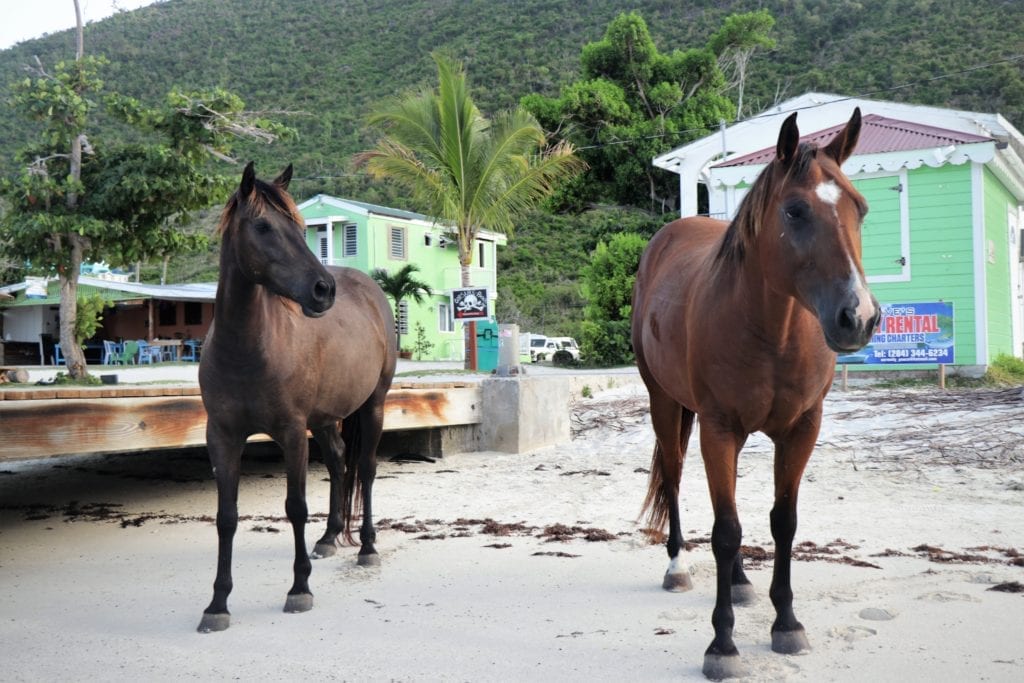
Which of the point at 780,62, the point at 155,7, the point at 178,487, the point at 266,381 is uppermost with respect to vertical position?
the point at 155,7

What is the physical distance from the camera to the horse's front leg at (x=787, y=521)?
10.3 feet

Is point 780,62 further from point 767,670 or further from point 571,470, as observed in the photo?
point 767,670

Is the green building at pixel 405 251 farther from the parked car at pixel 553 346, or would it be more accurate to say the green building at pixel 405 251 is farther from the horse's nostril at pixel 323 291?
the horse's nostril at pixel 323 291

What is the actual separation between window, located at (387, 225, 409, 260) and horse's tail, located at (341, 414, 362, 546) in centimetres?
2870

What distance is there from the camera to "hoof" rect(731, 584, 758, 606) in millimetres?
Result: 3760

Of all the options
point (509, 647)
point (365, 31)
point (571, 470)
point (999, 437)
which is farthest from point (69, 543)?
point (365, 31)

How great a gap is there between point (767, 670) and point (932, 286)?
483 inches

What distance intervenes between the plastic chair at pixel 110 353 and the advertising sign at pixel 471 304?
63.0 feet

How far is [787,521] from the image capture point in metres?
3.26

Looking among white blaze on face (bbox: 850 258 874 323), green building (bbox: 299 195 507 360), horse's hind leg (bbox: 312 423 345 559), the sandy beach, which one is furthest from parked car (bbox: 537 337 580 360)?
white blaze on face (bbox: 850 258 874 323)

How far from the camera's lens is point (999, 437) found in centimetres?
742

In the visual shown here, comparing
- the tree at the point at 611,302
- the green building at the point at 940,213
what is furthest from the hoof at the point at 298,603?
the tree at the point at 611,302

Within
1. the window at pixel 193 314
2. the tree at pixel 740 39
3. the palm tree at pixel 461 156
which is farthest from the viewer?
the tree at pixel 740 39

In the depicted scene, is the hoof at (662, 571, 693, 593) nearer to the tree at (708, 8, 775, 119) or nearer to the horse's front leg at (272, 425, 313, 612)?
the horse's front leg at (272, 425, 313, 612)
